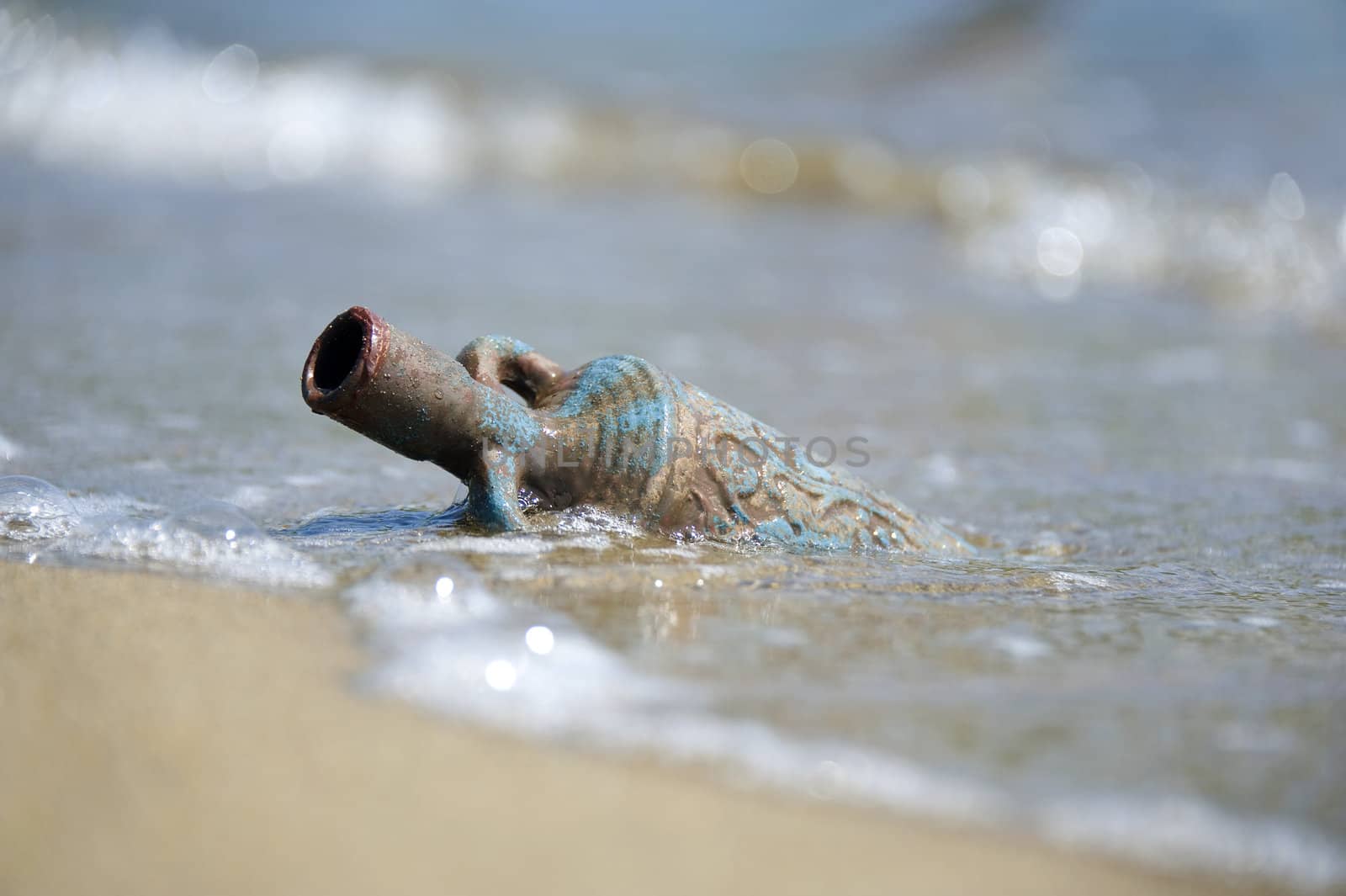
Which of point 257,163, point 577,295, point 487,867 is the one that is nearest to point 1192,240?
point 577,295

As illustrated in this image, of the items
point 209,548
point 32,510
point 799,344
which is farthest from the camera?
point 799,344

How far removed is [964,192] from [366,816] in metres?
10.0

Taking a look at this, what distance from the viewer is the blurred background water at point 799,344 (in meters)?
1.90

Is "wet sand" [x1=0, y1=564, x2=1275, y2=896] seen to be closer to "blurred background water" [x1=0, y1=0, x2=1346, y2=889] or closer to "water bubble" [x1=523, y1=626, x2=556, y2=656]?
"blurred background water" [x1=0, y1=0, x2=1346, y2=889]

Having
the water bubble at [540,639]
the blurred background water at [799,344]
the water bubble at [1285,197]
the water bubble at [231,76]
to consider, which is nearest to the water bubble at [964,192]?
the blurred background water at [799,344]

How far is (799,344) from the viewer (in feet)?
19.7

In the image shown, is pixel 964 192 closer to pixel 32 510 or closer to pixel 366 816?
pixel 32 510

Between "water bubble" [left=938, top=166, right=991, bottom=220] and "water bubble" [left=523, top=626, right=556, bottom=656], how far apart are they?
9006 mm

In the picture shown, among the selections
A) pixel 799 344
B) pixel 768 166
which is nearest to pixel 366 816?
pixel 799 344

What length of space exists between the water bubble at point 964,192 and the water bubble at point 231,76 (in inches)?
270

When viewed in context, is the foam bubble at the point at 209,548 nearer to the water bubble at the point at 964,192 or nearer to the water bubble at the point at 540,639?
the water bubble at the point at 540,639

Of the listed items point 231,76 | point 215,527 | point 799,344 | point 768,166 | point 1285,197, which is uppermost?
point 231,76

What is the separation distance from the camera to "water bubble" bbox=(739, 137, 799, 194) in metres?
11.4

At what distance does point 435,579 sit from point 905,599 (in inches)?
36.3
